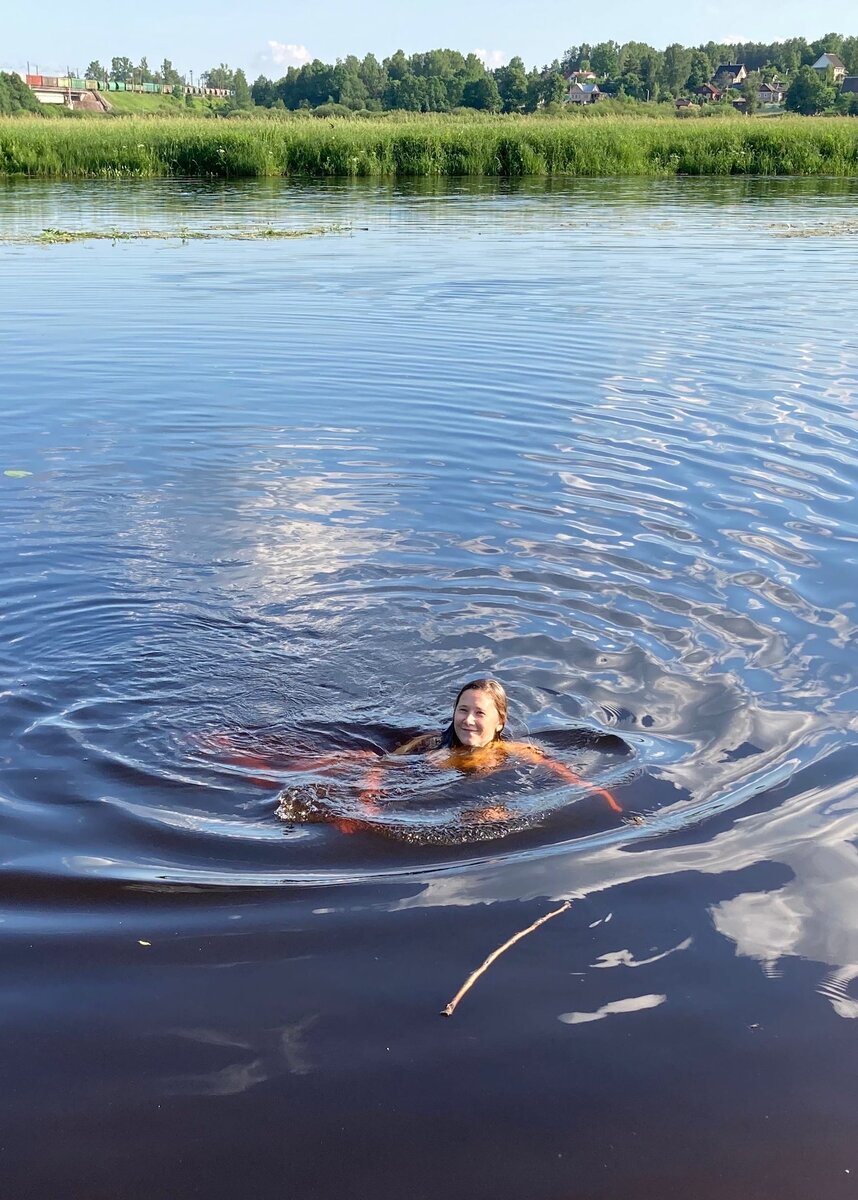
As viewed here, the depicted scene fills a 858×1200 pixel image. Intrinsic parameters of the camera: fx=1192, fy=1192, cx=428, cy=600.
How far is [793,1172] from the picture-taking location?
322 cm

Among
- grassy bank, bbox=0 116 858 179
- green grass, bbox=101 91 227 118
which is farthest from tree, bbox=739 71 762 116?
green grass, bbox=101 91 227 118

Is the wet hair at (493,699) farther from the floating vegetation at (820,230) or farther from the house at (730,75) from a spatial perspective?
the house at (730,75)

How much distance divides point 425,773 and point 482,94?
138m

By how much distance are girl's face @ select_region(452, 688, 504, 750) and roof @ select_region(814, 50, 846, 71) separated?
189 meters

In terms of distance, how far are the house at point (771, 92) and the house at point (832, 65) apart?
7490 millimetres

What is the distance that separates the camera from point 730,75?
186500 millimetres

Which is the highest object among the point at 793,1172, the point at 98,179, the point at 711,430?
the point at 98,179

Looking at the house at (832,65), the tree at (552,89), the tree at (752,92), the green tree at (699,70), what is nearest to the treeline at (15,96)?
the tree at (552,89)

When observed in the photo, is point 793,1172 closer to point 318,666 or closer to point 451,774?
point 451,774

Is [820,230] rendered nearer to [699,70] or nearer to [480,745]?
[480,745]

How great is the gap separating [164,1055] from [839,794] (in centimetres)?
315

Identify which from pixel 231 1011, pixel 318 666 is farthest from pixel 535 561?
pixel 231 1011

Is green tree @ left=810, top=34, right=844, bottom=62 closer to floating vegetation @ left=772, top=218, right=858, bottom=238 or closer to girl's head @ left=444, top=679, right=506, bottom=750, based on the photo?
floating vegetation @ left=772, top=218, right=858, bottom=238

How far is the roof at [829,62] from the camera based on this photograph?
571ft
